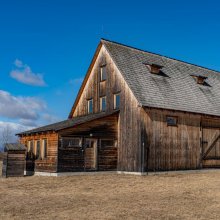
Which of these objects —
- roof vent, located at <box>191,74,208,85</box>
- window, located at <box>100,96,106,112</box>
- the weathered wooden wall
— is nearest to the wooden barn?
window, located at <box>100,96,106,112</box>

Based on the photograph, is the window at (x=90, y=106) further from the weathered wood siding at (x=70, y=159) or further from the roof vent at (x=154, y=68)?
the weathered wood siding at (x=70, y=159)

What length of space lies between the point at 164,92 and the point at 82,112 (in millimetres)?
8720

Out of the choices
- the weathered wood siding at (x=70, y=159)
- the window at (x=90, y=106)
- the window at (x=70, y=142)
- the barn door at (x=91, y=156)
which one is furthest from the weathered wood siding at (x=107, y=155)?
the window at (x=90, y=106)

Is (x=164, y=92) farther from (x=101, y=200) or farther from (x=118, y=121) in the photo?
(x=101, y=200)

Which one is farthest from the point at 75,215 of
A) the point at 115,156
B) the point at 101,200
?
the point at 115,156

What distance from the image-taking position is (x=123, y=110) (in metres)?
27.0

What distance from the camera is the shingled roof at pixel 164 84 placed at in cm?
2681

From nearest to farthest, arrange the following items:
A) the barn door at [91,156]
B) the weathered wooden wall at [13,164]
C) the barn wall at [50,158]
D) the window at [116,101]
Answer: the barn wall at [50,158] < the weathered wooden wall at [13,164] < the barn door at [91,156] < the window at [116,101]

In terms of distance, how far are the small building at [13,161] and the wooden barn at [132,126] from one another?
1.80 meters

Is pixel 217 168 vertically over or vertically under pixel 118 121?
under

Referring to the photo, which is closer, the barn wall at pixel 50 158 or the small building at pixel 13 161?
the barn wall at pixel 50 158

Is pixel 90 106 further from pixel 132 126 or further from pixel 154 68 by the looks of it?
pixel 132 126

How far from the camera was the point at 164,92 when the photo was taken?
28016 mm

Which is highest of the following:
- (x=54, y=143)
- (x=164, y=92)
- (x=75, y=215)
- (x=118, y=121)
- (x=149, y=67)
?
(x=149, y=67)
